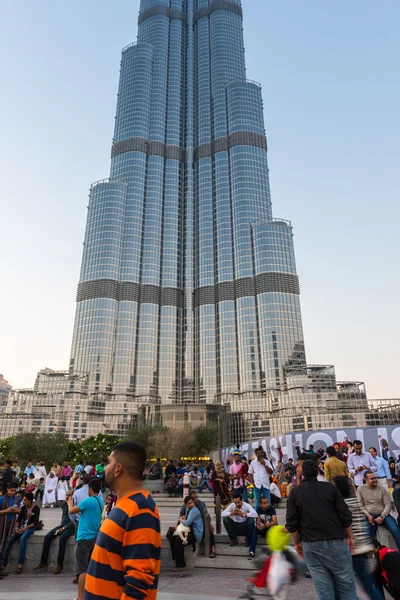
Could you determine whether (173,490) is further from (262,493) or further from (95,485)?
(95,485)

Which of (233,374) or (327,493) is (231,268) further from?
(327,493)

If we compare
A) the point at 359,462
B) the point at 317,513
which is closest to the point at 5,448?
the point at 359,462

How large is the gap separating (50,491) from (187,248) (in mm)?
128585

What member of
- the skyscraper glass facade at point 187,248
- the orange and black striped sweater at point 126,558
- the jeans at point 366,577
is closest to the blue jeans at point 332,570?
the jeans at point 366,577

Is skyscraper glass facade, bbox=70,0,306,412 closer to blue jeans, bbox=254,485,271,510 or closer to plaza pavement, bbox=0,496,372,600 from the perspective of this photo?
blue jeans, bbox=254,485,271,510

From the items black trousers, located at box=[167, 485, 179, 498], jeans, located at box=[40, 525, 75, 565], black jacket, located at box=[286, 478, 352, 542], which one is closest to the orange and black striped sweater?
black jacket, located at box=[286, 478, 352, 542]

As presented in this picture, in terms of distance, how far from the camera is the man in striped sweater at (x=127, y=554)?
8.25 ft

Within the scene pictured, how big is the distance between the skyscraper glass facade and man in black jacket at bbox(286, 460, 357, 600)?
378 ft

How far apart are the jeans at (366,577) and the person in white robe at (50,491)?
17.2 metres

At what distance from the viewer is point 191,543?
9078mm

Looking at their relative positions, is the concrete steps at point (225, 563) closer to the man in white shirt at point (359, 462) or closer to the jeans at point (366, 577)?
the man in white shirt at point (359, 462)

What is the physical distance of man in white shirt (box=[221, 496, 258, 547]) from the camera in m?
9.52

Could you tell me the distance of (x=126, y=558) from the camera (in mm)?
2596

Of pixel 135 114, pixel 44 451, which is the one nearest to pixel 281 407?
pixel 44 451
